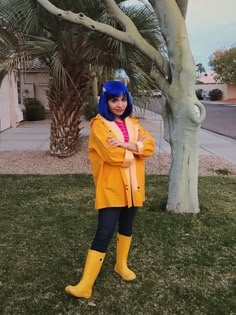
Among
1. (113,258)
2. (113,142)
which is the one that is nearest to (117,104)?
(113,142)

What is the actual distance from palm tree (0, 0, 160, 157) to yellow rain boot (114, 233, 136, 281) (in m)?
4.03

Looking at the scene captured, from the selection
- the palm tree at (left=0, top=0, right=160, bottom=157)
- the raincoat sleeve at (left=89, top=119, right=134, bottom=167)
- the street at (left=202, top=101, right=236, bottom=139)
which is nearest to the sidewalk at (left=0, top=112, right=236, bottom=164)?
the street at (left=202, top=101, right=236, bottom=139)

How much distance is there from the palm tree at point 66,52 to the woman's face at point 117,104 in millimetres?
3756

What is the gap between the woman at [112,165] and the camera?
3102mm

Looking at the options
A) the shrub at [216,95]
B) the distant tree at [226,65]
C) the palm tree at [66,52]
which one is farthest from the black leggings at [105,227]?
the shrub at [216,95]

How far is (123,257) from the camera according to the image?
139 inches

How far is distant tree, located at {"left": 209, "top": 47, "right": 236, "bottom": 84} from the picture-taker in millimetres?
49594

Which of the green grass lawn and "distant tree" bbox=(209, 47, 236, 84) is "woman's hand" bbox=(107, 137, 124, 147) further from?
"distant tree" bbox=(209, 47, 236, 84)

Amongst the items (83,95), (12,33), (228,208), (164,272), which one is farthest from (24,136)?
(164,272)

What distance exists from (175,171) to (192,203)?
46 centimetres

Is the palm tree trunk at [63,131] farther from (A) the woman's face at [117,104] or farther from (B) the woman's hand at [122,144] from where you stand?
(B) the woman's hand at [122,144]

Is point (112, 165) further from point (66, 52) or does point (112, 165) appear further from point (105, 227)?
point (66, 52)

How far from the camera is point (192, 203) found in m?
5.21

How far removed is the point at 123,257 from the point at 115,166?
870 mm
